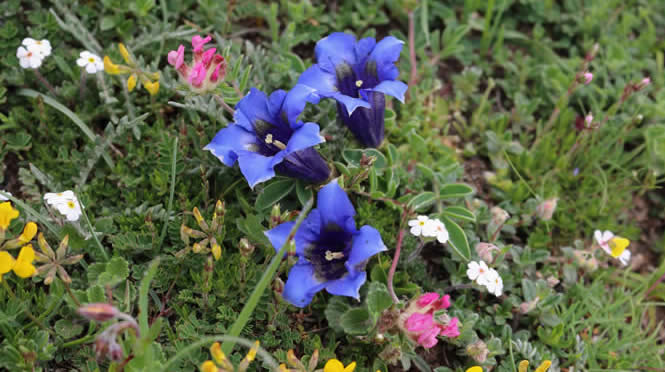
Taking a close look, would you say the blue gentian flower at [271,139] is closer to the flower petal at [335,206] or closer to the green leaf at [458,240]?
the flower petal at [335,206]

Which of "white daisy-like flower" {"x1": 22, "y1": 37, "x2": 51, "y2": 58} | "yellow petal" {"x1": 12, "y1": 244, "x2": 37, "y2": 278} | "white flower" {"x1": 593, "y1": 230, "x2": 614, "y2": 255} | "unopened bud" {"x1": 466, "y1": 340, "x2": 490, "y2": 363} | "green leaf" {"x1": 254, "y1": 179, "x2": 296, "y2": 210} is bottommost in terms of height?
"unopened bud" {"x1": 466, "y1": 340, "x2": 490, "y2": 363}

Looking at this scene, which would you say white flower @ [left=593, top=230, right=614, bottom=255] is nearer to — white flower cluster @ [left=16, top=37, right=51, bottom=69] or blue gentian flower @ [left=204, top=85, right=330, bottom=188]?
blue gentian flower @ [left=204, top=85, right=330, bottom=188]

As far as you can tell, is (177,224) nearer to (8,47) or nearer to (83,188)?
(83,188)

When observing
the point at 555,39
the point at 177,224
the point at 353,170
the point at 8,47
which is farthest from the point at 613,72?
the point at 8,47

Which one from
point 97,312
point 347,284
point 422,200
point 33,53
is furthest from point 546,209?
point 33,53

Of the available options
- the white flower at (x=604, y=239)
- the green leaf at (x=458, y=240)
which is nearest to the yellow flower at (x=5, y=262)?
the green leaf at (x=458, y=240)

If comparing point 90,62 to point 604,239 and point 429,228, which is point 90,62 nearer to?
point 429,228

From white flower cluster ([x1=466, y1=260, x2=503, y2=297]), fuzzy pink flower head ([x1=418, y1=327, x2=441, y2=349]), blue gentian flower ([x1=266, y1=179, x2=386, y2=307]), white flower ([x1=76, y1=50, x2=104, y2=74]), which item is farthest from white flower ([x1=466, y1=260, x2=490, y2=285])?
white flower ([x1=76, y1=50, x2=104, y2=74])
